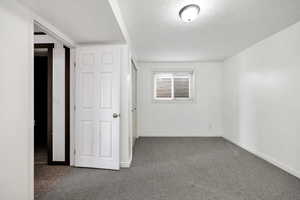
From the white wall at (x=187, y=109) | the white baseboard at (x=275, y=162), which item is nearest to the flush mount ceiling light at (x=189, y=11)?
the white baseboard at (x=275, y=162)

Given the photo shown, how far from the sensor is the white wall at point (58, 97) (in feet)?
9.37

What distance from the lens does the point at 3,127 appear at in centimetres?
140

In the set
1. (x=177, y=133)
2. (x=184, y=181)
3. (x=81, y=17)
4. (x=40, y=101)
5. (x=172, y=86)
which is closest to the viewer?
(x=81, y=17)

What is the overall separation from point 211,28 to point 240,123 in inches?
97.5

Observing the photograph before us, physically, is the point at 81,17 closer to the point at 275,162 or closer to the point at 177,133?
the point at 275,162

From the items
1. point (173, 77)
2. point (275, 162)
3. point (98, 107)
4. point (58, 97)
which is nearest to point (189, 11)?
point (98, 107)

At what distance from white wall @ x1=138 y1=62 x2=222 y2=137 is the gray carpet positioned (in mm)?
1594

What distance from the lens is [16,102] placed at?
1.52 m

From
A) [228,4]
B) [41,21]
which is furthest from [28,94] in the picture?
[228,4]

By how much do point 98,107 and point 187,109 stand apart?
2.99 metres

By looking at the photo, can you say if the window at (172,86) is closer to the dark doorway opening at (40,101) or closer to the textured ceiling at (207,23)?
the textured ceiling at (207,23)

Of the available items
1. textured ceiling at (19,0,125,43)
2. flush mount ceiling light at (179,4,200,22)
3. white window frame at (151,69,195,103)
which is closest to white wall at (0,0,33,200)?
textured ceiling at (19,0,125,43)

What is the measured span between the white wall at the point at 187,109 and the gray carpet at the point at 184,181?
1.59 metres

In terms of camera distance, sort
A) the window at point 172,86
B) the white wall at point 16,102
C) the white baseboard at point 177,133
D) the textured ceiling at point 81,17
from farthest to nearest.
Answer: the window at point 172,86 → the white baseboard at point 177,133 → the textured ceiling at point 81,17 → the white wall at point 16,102
